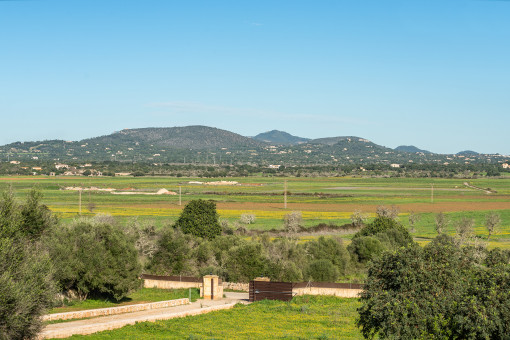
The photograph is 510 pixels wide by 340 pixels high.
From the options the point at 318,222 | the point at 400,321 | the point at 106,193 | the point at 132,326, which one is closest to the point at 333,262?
the point at 132,326

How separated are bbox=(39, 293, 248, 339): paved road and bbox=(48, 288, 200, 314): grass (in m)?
2.14

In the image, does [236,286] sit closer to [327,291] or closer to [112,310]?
[327,291]

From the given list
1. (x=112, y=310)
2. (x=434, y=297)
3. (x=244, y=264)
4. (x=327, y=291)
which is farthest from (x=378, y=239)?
(x=434, y=297)

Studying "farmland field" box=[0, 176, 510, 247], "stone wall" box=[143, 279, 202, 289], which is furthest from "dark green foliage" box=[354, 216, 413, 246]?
"stone wall" box=[143, 279, 202, 289]

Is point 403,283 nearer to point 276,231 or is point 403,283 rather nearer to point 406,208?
point 276,231

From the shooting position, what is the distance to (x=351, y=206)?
335 ft

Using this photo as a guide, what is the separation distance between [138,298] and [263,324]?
10.1m

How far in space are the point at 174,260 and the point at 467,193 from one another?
326 feet

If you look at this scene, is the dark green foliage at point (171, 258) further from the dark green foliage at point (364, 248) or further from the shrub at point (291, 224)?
the shrub at point (291, 224)

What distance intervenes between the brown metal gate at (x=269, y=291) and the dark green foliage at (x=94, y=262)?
21.1 feet

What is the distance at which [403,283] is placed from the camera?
2019 centimetres

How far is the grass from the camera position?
31.3 meters

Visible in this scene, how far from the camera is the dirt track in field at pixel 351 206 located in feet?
311

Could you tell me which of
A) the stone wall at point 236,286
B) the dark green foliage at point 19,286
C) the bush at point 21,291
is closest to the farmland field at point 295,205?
the stone wall at point 236,286
